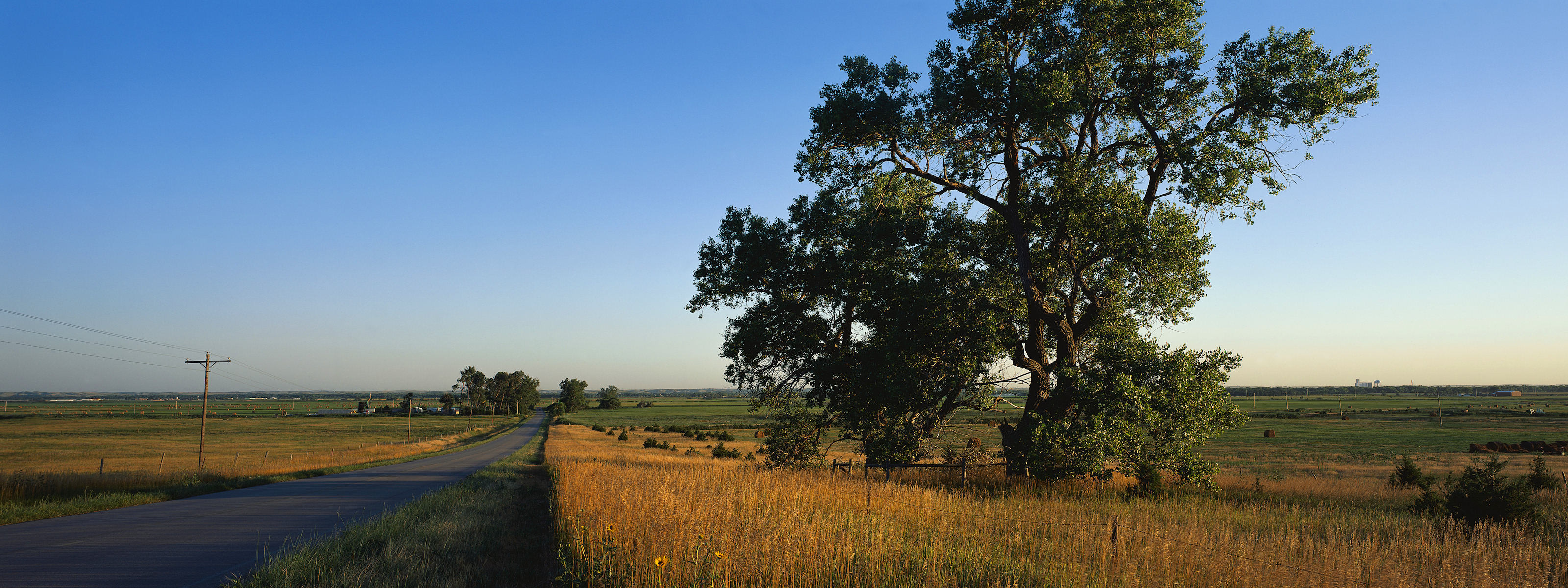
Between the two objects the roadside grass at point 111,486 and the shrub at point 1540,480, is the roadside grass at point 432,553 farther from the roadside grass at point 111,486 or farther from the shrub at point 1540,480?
the shrub at point 1540,480

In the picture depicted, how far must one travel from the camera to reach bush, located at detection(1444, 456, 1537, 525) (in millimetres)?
12531

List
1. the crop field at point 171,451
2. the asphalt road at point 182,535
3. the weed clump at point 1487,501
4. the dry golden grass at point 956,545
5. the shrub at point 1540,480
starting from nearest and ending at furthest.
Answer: the dry golden grass at point 956,545 → the asphalt road at point 182,535 → the weed clump at point 1487,501 → the crop field at point 171,451 → the shrub at point 1540,480

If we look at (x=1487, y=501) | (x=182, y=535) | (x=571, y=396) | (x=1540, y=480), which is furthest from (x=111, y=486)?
(x=571, y=396)

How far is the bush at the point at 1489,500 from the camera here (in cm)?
1253

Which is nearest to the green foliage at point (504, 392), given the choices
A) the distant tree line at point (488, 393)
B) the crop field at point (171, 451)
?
the distant tree line at point (488, 393)

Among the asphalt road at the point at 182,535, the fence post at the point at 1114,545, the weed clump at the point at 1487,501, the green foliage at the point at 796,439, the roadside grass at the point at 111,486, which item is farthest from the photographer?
the green foliage at the point at 796,439

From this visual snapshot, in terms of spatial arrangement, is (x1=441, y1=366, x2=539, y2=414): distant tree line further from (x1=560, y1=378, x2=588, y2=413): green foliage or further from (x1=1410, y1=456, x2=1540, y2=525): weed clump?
(x1=1410, y1=456, x2=1540, y2=525): weed clump

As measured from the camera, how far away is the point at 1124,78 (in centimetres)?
1562

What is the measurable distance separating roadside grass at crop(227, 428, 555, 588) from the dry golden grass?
30.4 inches

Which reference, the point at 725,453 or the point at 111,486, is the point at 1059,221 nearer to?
the point at 111,486

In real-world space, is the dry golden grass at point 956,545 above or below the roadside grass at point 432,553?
above

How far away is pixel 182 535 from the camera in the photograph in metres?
12.1

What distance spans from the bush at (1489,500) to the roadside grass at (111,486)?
28615 mm

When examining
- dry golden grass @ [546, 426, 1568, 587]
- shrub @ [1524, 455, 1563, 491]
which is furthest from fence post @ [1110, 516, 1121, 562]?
shrub @ [1524, 455, 1563, 491]
